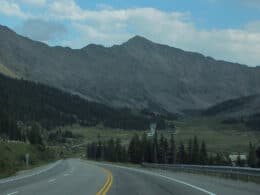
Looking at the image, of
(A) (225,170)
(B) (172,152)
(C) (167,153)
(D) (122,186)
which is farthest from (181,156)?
(D) (122,186)

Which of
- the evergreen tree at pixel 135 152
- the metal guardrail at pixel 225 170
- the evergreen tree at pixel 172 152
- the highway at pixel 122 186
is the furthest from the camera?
the evergreen tree at pixel 135 152

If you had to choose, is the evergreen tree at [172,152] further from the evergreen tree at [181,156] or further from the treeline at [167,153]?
the evergreen tree at [181,156]

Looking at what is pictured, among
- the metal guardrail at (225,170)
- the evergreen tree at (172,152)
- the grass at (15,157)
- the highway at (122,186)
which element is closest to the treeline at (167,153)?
the evergreen tree at (172,152)

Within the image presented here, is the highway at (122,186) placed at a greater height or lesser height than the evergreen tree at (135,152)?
lesser

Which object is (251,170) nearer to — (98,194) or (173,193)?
(173,193)

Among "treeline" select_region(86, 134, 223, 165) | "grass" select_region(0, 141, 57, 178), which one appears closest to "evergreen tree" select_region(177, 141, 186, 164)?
"treeline" select_region(86, 134, 223, 165)

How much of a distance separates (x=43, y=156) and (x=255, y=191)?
104812 mm

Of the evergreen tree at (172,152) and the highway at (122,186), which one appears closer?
the highway at (122,186)

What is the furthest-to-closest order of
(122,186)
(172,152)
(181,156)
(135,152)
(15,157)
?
1. (135,152)
2. (172,152)
3. (181,156)
4. (15,157)
5. (122,186)

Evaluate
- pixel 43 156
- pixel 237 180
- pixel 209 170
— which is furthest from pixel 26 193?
pixel 43 156

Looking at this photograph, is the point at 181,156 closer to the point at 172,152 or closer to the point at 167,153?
the point at 172,152

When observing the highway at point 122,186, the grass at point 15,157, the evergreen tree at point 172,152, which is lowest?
the highway at point 122,186

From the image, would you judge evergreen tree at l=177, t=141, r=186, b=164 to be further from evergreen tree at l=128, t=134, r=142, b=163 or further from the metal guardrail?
the metal guardrail

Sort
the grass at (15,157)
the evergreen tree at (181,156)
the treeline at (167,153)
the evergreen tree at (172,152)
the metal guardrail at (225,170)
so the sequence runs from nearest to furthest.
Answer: the metal guardrail at (225,170) < the grass at (15,157) < the treeline at (167,153) < the evergreen tree at (181,156) < the evergreen tree at (172,152)
